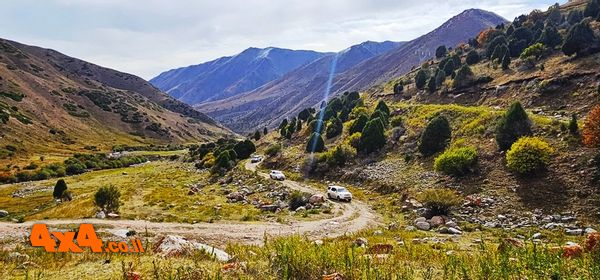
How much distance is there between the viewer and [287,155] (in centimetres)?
6431

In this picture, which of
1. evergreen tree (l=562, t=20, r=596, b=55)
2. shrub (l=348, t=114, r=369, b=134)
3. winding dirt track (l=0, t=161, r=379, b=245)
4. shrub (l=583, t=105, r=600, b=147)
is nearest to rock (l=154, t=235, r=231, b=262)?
winding dirt track (l=0, t=161, r=379, b=245)

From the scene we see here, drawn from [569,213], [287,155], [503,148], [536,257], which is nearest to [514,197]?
[569,213]

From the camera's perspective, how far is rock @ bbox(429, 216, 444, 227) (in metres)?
25.8

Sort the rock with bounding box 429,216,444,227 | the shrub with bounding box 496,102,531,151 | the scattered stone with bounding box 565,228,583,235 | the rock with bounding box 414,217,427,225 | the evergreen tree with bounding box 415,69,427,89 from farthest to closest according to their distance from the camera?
the evergreen tree with bounding box 415,69,427,89 → the shrub with bounding box 496,102,531,151 → the rock with bounding box 414,217,427,225 → the rock with bounding box 429,216,444,227 → the scattered stone with bounding box 565,228,583,235

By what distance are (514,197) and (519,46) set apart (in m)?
53.6

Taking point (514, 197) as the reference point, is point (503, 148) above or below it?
above

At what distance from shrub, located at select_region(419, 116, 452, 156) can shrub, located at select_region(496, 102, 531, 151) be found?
781cm

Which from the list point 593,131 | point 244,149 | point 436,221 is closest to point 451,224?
point 436,221

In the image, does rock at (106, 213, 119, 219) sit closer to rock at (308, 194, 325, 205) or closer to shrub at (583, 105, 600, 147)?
rock at (308, 194, 325, 205)

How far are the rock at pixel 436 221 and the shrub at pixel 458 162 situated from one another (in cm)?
863

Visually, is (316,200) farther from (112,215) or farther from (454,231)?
(112,215)

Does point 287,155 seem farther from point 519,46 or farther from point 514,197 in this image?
point 519,46

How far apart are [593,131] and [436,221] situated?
1299 centimetres

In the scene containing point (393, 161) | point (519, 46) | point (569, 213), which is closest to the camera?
point (569, 213)
